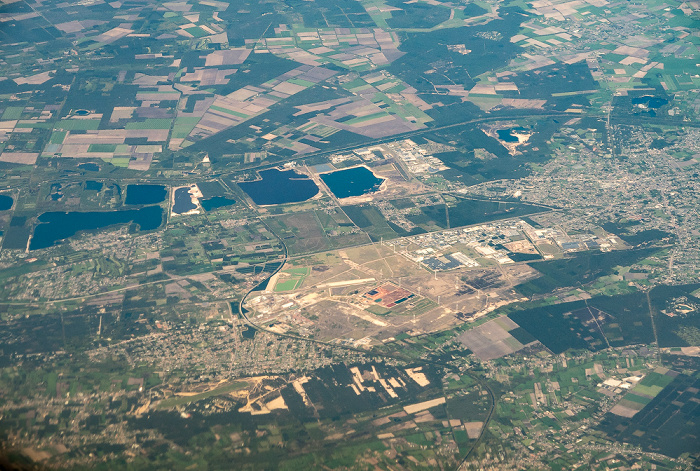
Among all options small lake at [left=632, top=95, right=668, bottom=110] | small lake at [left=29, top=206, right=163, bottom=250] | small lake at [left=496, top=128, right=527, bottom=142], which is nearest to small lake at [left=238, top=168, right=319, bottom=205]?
small lake at [left=29, top=206, right=163, bottom=250]

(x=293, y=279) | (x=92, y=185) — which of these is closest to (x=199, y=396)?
(x=293, y=279)

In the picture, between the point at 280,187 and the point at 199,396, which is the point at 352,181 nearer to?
the point at 280,187

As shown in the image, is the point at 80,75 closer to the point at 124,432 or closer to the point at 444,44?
the point at 444,44

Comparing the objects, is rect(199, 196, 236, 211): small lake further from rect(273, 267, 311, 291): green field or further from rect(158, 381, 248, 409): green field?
rect(158, 381, 248, 409): green field

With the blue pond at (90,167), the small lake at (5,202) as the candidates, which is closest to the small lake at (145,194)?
the blue pond at (90,167)

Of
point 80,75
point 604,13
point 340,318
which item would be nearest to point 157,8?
point 80,75
